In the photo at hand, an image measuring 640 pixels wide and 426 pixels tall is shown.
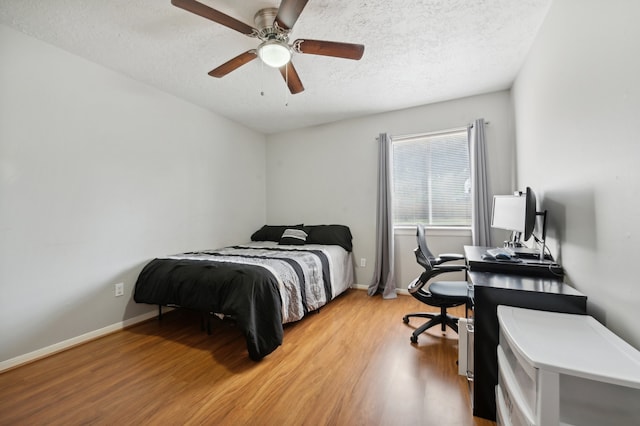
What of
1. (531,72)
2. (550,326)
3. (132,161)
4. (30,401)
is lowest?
(30,401)

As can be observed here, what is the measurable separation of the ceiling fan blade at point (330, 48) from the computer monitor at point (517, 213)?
→ 151cm

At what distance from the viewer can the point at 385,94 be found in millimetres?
3195

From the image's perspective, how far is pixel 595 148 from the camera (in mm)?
1302

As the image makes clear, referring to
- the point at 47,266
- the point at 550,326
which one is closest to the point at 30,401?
the point at 47,266

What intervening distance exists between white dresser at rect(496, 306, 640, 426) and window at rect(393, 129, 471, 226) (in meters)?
2.47

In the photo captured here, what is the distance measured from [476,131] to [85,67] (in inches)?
162

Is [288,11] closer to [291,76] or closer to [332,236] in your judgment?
[291,76]

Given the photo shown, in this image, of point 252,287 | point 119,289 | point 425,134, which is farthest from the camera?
point 425,134

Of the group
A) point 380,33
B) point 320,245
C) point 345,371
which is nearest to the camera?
point 345,371

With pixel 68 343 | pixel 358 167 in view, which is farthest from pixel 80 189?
pixel 358 167

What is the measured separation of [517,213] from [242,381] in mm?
2228

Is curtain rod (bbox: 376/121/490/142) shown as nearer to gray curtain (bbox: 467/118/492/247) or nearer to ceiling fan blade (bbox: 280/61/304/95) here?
gray curtain (bbox: 467/118/492/247)

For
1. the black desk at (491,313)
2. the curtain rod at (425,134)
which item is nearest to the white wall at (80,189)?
the curtain rod at (425,134)

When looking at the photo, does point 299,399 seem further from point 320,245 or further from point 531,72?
point 531,72
